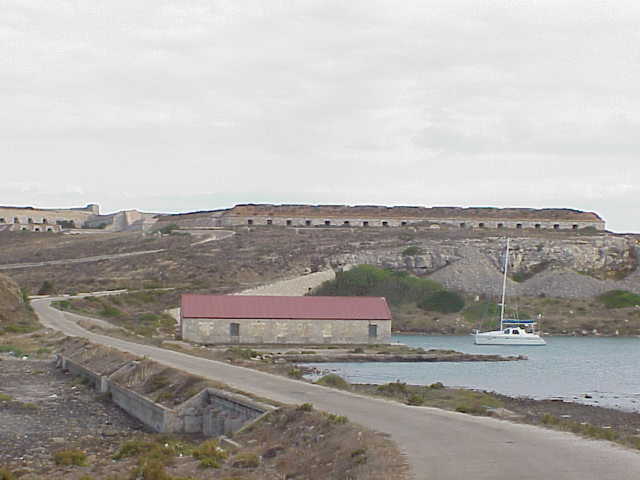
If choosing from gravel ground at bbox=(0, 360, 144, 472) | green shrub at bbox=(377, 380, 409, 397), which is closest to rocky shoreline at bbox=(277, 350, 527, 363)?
gravel ground at bbox=(0, 360, 144, 472)

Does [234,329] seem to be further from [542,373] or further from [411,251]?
[411,251]

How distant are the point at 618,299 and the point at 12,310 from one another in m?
48.4

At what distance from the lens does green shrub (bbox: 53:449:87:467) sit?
58.8 ft

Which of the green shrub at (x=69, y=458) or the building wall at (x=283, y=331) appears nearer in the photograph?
the green shrub at (x=69, y=458)

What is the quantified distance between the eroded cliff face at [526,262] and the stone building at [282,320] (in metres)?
25.6

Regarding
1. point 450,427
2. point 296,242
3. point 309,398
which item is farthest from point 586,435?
point 296,242

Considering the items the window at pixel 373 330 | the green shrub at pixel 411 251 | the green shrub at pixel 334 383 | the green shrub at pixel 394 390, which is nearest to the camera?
the green shrub at pixel 394 390

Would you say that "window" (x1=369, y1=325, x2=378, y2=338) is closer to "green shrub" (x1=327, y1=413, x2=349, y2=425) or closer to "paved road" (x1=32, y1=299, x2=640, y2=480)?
"paved road" (x1=32, y1=299, x2=640, y2=480)

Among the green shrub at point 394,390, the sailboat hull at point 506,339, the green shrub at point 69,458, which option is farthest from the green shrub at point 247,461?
the sailboat hull at point 506,339

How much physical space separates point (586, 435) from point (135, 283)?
194 ft

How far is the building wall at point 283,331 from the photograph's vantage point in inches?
2010

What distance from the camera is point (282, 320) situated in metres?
52.7

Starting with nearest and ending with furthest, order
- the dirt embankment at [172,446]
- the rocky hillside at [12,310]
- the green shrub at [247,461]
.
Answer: the dirt embankment at [172,446] → the green shrub at [247,461] → the rocky hillside at [12,310]

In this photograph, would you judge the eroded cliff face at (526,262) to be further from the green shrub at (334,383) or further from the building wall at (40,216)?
the building wall at (40,216)
